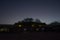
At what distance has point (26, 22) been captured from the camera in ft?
109

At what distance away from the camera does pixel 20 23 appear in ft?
101

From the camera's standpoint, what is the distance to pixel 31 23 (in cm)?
3262

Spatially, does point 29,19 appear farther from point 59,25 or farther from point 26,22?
point 59,25

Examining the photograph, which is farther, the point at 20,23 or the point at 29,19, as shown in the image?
Result: the point at 29,19

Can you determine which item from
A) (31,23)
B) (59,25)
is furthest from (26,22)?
(59,25)

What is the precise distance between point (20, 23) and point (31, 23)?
134 inches

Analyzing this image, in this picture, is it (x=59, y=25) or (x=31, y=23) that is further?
(x=31, y=23)

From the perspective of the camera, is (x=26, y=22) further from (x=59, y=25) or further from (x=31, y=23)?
(x=59, y=25)

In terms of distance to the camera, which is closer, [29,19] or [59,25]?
[59,25]

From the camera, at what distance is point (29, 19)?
113 feet

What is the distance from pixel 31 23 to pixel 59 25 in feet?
24.7

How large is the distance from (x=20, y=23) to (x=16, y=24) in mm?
1053

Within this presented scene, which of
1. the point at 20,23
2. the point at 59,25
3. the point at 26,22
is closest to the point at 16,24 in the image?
the point at 20,23

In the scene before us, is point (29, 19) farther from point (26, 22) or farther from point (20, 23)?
point (20, 23)
